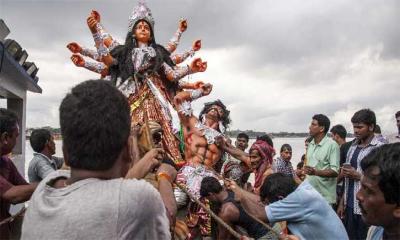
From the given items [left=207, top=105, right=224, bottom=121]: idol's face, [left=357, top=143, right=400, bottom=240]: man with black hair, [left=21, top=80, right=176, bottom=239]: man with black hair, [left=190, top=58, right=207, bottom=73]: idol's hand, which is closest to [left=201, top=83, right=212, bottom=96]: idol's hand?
[left=190, top=58, right=207, bottom=73]: idol's hand

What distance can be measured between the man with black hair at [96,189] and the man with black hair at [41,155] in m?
2.99

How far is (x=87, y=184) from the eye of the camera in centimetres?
131

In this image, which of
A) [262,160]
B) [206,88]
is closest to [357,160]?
[262,160]

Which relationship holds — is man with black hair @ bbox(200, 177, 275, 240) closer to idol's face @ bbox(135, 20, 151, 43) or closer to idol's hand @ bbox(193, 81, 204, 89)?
idol's hand @ bbox(193, 81, 204, 89)

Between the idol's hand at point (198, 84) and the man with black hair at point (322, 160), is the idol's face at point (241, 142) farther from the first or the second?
the idol's hand at point (198, 84)

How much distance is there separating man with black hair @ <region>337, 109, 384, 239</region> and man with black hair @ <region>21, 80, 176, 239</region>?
3.76 metres

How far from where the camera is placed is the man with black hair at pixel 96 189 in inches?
49.6

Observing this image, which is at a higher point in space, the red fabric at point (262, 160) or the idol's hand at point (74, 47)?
the idol's hand at point (74, 47)

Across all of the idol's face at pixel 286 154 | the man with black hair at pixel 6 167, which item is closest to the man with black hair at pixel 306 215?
the man with black hair at pixel 6 167

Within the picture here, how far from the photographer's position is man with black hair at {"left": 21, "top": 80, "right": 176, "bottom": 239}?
1259mm

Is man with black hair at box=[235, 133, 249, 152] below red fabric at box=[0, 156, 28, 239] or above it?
above

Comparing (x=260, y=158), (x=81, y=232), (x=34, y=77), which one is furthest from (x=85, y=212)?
(x=34, y=77)

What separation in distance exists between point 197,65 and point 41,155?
6.62 ft

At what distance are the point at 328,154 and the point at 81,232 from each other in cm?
457
